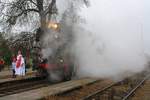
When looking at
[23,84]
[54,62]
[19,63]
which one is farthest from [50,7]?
[23,84]

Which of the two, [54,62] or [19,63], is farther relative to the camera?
[19,63]

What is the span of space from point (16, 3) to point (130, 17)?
9.66 metres

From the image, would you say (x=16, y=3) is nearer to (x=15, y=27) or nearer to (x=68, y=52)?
(x=15, y=27)

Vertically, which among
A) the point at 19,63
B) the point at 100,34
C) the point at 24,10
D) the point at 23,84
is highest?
the point at 24,10

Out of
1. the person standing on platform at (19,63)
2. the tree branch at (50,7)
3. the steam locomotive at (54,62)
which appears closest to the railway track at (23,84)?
the steam locomotive at (54,62)

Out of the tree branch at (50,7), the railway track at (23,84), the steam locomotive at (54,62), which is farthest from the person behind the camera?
the tree branch at (50,7)

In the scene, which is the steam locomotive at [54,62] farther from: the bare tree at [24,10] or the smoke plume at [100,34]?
the bare tree at [24,10]

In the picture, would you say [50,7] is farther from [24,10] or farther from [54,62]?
[54,62]

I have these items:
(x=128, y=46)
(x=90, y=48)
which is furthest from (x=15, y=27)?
(x=90, y=48)

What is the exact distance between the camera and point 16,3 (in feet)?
117

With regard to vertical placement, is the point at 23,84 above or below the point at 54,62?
below

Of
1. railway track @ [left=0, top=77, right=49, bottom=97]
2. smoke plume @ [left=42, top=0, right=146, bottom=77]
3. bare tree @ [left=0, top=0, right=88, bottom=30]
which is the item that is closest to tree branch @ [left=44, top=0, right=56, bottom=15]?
bare tree @ [left=0, top=0, right=88, bottom=30]

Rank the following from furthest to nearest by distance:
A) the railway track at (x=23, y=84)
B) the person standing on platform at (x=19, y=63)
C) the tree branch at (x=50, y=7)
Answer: the tree branch at (x=50, y=7), the person standing on platform at (x=19, y=63), the railway track at (x=23, y=84)

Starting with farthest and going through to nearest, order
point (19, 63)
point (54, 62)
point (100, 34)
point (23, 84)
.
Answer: point (100, 34) < point (19, 63) < point (54, 62) < point (23, 84)
